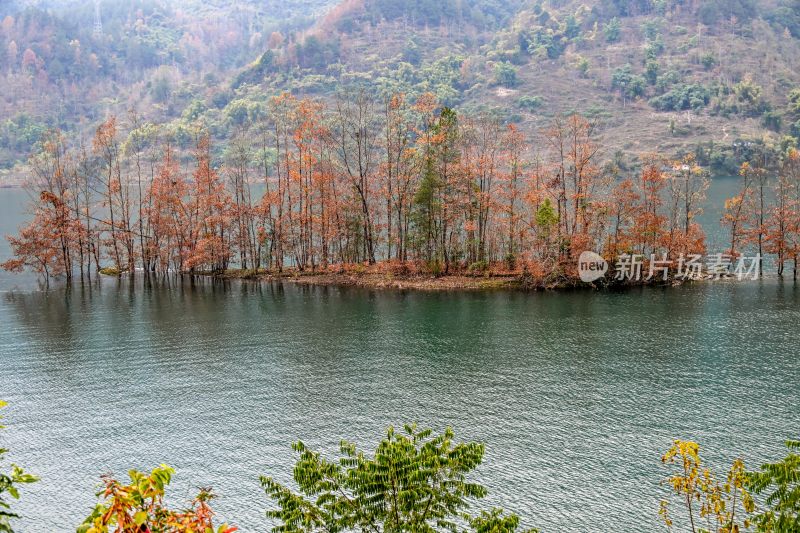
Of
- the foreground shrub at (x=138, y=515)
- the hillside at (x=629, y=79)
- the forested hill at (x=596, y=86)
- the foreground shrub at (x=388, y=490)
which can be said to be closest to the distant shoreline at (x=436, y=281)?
the foreground shrub at (x=388, y=490)

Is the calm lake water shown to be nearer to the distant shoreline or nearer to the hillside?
the distant shoreline

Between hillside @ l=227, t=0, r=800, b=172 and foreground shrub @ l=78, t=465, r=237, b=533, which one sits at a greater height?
hillside @ l=227, t=0, r=800, b=172

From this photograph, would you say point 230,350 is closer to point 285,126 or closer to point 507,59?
point 285,126

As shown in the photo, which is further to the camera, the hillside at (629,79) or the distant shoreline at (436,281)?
the hillside at (629,79)

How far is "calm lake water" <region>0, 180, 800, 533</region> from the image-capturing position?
72.9ft

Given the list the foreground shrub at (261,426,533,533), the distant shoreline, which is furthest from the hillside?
the foreground shrub at (261,426,533,533)

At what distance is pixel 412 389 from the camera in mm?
30938

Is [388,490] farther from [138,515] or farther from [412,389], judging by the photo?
[412,389]

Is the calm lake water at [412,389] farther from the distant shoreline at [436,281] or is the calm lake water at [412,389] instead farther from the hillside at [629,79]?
the hillside at [629,79]

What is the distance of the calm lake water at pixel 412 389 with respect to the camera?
875 inches

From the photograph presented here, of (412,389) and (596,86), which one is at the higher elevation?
(596,86)

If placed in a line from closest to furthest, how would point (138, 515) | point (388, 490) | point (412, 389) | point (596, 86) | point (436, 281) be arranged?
point (138, 515)
point (388, 490)
point (412, 389)
point (436, 281)
point (596, 86)

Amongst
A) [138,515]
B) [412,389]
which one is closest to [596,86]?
[412,389]

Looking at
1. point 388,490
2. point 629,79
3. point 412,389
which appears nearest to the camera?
point 388,490
